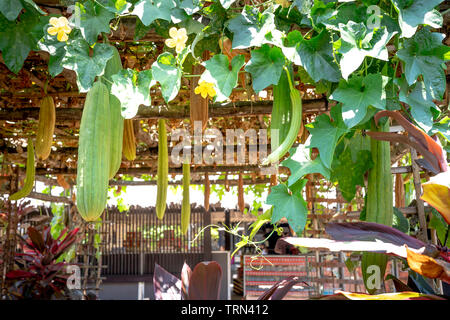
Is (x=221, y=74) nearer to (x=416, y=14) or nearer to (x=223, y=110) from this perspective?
(x=416, y=14)

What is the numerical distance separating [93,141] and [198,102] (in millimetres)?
824

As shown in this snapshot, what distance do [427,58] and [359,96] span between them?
0.23m

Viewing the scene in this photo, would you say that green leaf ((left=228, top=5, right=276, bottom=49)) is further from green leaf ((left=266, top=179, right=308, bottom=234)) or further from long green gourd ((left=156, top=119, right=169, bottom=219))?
long green gourd ((left=156, top=119, right=169, bottom=219))

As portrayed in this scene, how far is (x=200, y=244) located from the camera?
32.8 feet

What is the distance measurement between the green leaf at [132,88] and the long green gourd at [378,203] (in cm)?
66

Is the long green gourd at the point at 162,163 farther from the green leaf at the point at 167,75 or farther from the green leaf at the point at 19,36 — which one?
the green leaf at the point at 167,75

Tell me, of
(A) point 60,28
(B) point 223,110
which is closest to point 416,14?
(A) point 60,28

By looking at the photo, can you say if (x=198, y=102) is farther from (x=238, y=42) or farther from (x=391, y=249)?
(x=391, y=249)

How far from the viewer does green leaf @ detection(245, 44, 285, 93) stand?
113 centimetres

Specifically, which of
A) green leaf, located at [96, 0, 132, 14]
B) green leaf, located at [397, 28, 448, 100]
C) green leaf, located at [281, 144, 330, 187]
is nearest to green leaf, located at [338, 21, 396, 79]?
green leaf, located at [397, 28, 448, 100]

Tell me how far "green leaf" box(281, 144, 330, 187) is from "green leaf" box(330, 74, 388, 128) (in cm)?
13

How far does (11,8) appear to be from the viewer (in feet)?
4.09

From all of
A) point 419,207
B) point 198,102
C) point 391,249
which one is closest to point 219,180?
point 198,102

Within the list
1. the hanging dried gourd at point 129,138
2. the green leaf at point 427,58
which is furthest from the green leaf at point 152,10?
the hanging dried gourd at point 129,138
